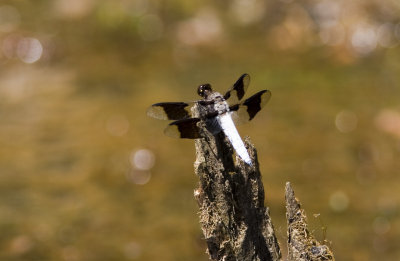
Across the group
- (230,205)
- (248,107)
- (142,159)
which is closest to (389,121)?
(142,159)

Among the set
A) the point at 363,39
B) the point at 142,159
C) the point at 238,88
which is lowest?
the point at 238,88

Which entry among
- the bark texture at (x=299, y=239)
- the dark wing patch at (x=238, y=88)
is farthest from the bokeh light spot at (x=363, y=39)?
the bark texture at (x=299, y=239)

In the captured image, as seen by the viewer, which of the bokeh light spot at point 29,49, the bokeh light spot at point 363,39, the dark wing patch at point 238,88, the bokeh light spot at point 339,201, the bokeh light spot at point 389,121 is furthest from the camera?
the bokeh light spot at point 29,49

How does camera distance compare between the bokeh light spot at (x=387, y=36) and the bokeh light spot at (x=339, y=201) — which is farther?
the bokeh light spot at (x=387, y=36)

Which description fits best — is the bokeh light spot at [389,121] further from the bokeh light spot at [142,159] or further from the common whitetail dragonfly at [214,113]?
the common whitetail dragonfly at [214,113]

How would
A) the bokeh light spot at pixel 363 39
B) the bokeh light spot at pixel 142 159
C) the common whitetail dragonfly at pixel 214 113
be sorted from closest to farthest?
1. the common whitetail dragonfly at pixel 214 113
2. the bokeh light spot at pixel 142 159
3. the bokeh light spot at pixel 363 39

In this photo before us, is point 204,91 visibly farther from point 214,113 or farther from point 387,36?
point 387,36

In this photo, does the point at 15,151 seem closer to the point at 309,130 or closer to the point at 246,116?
the point at 309,130
